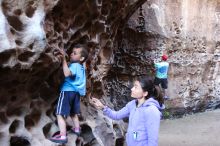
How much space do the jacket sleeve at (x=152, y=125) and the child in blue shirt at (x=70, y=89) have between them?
881 millimetres

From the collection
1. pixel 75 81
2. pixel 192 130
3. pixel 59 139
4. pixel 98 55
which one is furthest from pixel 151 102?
pixel 192 130

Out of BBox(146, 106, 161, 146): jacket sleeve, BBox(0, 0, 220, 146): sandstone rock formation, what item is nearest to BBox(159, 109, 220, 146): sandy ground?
BBox(0, 0, 220, 146): sandstone rock formation

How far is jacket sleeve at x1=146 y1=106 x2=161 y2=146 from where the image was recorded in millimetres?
3127

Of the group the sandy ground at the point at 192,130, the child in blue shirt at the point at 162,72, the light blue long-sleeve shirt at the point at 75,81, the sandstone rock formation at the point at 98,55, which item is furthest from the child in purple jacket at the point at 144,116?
the child in blue shirt at the point at 162,72

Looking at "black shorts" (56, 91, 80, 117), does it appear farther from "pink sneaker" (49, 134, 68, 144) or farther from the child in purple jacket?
the child in purple jacket

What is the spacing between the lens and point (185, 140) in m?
6.24

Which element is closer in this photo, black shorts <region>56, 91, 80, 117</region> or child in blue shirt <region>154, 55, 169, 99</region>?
black shorts <region>56, 91, 80, 117</region>

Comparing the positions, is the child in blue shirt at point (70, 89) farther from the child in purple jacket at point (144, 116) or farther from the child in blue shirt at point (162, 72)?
the child in blue shirt at point (162, 72)

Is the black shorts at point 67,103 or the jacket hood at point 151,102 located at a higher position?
the jacket hood at point 151,102

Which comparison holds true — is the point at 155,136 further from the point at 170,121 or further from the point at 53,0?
the point at 170,121

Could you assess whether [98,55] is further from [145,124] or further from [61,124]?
[145,124]

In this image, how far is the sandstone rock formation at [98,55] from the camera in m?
3.35

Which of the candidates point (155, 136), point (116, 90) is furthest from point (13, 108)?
point (116, 90)

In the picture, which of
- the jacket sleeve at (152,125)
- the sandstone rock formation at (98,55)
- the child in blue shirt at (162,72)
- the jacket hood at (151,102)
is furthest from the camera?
the child in blue shirt at (162,72)
